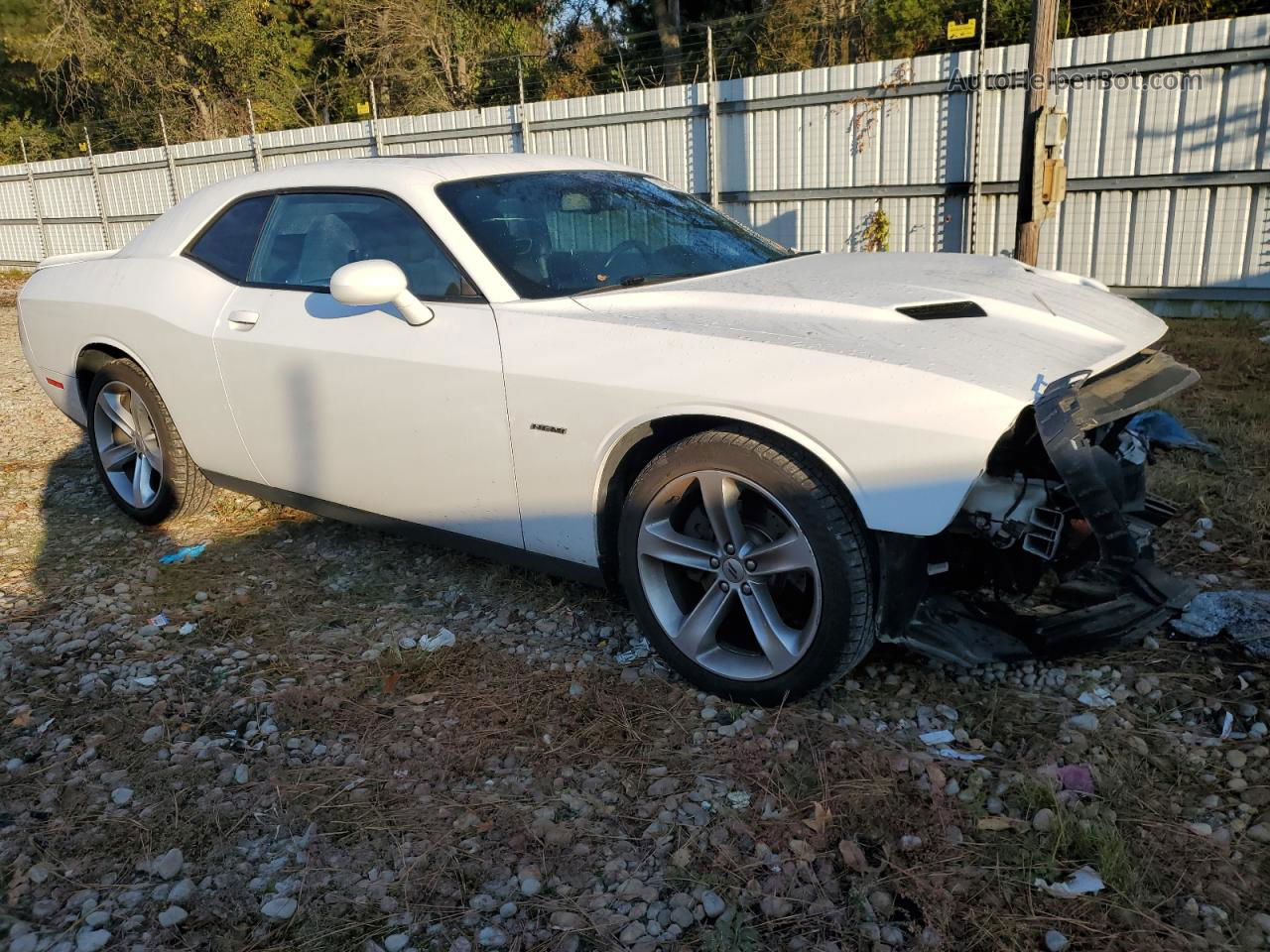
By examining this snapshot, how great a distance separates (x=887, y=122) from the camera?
9.65 m

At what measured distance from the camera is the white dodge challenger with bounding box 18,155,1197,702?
8.42 ft

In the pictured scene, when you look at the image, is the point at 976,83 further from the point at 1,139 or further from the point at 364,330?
the point at 1,139

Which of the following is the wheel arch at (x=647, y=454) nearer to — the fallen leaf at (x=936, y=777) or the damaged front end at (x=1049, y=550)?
the damaged front end at (x=1049, y=550)

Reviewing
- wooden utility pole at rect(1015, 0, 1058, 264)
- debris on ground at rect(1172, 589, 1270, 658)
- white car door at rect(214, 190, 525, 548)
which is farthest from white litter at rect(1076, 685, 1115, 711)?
wooden utility pole at rect(1015, 0, 1058, 264)

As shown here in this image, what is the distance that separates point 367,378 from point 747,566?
4.92 feet

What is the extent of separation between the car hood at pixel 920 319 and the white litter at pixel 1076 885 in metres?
1.10

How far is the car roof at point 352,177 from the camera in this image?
366 cm

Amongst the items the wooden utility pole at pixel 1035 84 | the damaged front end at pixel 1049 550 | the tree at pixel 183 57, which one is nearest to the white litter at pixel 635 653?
the damaged front end at pixel 1049 550

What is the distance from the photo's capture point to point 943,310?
2.96m

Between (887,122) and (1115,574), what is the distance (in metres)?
8.09

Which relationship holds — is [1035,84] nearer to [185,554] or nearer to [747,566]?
[747,566]

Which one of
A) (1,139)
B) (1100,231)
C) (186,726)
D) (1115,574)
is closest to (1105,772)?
(1115,574)

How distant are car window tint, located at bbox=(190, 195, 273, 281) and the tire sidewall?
2.09 ft

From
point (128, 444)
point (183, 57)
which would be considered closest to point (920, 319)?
point (128, 444)
